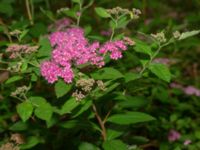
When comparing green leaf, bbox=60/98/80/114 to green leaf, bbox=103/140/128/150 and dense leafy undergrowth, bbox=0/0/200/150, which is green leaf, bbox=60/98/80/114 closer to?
dense leafy undergrowth, bbox=0/0/200/150

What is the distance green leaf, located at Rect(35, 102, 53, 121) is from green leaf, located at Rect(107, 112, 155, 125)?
14.3 inches

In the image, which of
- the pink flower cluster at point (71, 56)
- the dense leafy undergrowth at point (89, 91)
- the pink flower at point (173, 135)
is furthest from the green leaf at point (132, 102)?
the pink flower at point (173, 135)

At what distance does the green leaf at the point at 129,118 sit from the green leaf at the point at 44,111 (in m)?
0.36

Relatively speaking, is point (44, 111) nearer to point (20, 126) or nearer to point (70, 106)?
point (70, 106)

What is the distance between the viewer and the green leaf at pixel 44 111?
77.9 inches

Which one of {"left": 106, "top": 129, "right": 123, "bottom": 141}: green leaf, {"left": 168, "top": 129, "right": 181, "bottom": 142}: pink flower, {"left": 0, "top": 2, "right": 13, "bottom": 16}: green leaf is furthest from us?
{"left": 168, "top": 129, "right": 181, "bottom": 142}: pink flower

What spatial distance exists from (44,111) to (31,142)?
21.5 inches

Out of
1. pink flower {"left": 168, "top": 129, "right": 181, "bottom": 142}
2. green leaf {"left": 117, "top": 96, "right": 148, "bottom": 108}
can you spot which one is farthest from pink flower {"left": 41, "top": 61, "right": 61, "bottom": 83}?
pink flower {"left": 168, "top": 129, "right": 181, "bottom": 142}

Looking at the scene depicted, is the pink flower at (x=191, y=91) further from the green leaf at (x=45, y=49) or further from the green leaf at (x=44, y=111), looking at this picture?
the green leaf at (x=44, y=111)

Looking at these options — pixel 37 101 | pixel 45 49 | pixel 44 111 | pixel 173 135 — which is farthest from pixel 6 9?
pixel 173 135

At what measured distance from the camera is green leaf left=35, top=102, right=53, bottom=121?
1.98 meters

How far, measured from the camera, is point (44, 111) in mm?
2021

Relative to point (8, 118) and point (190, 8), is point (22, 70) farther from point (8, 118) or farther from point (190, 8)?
point (190, 8)

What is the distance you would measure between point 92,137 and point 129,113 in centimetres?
40
